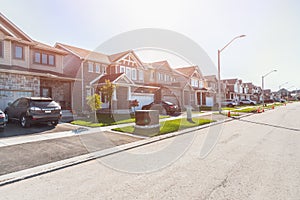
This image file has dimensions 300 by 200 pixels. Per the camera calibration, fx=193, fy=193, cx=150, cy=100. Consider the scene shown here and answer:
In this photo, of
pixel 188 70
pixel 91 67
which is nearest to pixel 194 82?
pixel 188 70

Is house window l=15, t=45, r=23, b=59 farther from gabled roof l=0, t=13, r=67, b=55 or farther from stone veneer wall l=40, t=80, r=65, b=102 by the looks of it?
stone veneer wall l=40, t=80, r=65, b=102

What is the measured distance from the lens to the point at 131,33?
17.9 metres

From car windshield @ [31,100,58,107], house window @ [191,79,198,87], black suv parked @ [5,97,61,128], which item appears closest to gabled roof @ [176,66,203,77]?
house window @ [191,79,198,87]

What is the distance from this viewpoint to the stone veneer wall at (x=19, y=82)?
578 inches

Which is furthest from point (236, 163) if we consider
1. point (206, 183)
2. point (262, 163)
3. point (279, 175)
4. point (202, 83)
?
point (202, 83)

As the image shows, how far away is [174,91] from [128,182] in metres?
28.4

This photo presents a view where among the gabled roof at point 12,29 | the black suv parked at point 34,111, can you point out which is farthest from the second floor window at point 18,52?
the black suv parked at point 34,111

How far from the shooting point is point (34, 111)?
10961mm

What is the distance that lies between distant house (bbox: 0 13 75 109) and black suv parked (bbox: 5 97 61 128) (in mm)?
3717

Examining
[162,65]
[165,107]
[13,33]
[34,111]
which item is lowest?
[165,107]

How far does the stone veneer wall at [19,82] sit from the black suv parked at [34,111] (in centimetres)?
363

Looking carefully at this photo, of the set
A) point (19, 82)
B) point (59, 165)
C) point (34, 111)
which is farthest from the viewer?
point (19, 82)

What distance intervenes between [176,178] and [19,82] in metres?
15.9

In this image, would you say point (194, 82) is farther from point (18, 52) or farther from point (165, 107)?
point (18, 52)
